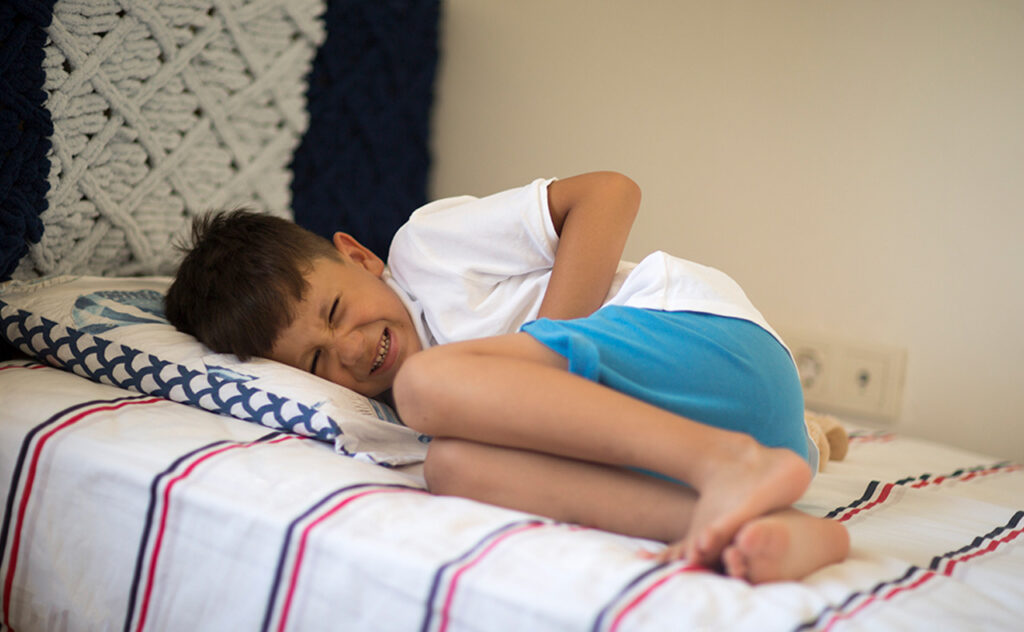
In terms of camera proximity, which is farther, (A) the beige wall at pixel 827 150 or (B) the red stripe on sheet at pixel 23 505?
(A) the beige wall at pixel 827 150

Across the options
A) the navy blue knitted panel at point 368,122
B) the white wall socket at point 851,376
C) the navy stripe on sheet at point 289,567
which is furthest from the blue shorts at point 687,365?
the navy blue knitted panel at point 368,122

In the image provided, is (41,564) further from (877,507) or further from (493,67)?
(493,67)

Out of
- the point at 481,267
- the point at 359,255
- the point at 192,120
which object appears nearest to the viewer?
the point at 481,267

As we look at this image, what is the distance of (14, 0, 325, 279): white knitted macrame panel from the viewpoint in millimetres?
997

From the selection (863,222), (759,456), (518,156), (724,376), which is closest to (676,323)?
(724,376)

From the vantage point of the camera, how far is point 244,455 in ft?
2.13

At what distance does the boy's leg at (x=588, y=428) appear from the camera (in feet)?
1.76

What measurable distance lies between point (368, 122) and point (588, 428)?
97 cm

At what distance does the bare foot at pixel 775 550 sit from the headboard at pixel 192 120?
86cm

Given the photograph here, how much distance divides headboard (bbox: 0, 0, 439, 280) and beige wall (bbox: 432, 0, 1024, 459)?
0.24 metres

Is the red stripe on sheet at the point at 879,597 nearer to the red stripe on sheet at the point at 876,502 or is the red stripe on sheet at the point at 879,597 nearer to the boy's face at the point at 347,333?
the red stripe on sheet at the point at 876,502

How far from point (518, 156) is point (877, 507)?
3.06 feet

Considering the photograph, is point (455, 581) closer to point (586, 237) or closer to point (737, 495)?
point (737, 495)

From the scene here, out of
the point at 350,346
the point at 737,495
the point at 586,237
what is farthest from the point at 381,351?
the point at 737,495
